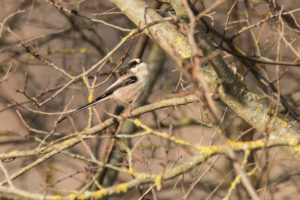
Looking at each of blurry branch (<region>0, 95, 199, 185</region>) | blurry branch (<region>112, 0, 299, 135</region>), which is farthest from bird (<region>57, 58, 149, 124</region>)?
blurry branch (<region>112, 0, 299, 135</region>)

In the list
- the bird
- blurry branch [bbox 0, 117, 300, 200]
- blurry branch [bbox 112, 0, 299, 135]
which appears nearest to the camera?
blurry branch [bbox 0, 117, 300, 200]

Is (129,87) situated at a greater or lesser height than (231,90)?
greater

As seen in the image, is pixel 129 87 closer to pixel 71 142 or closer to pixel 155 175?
pixel 71 142

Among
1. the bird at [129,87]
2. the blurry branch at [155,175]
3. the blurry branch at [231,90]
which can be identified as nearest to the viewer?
the blurry branch at [155,175]

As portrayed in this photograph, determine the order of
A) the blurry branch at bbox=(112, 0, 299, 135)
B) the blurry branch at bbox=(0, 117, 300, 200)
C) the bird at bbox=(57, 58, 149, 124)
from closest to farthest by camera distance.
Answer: the blurry branch at bbox=(0, 117, 300, 200)
the blurry branch at bbox=(112, 0, 299, 135)
the bird at bbox=(57, 58, 149, 124)

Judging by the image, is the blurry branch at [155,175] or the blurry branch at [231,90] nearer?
the blurry branch at [155,175]

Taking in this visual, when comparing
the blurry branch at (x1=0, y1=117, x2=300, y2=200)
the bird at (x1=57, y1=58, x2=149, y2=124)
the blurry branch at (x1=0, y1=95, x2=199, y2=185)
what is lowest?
the blurry branch at (x1=0, y1=117, x2=300, y2=200)

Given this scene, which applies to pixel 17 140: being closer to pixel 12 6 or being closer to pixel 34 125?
pixel 34 125

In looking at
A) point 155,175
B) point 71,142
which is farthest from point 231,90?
point 71,142

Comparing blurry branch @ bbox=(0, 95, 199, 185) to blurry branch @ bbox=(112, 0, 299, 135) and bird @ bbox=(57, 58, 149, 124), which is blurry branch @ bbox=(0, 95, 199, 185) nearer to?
blurry branch @ bbox=(112, 0, 299, 135)

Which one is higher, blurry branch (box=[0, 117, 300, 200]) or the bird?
the bird

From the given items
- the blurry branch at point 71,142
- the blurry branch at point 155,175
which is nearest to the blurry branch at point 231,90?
the blurry branch at point 71,142

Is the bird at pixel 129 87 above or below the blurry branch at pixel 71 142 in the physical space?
above

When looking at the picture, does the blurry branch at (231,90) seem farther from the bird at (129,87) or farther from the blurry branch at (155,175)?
the bird at (129,87)
